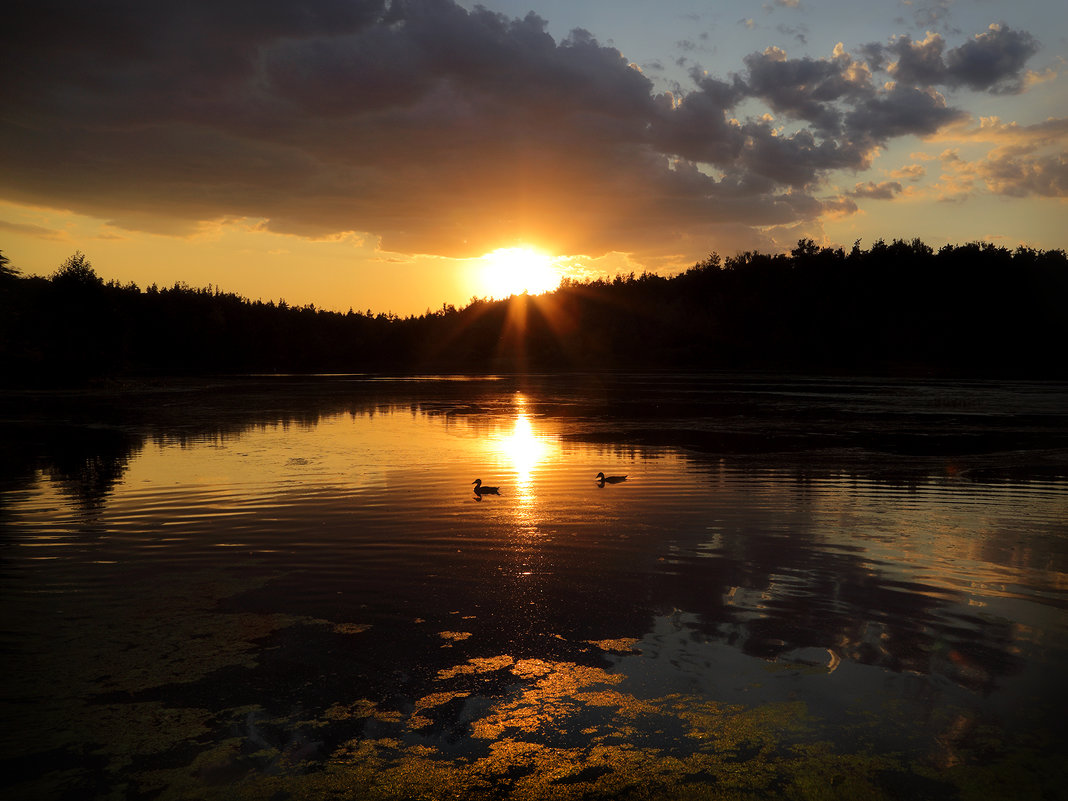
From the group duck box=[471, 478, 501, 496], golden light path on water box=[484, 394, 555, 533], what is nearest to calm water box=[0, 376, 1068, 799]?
golden light path on water box=[484, 394, 555, 533]

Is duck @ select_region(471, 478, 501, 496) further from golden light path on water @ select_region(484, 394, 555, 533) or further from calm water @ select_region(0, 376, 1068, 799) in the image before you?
golden light path on water @ select_region(484, 394, 555, 533)

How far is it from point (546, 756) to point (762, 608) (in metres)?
4.05

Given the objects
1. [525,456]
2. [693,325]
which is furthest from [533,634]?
[693,325]

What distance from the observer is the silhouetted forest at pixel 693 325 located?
98750 mm

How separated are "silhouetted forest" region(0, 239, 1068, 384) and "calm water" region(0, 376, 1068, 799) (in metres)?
56.9

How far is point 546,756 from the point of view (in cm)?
555

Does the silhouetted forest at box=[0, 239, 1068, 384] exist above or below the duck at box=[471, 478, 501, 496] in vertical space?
above

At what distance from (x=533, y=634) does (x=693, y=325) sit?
138m

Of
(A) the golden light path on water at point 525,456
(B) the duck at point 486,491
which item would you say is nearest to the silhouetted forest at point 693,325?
(A) the golden light path on water at point 525,456

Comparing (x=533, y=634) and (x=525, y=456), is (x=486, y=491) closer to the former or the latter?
(x=525, y=456)

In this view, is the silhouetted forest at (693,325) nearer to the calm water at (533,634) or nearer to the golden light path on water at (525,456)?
the golden light path on water at (525,456)

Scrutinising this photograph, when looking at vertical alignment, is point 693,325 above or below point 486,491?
above

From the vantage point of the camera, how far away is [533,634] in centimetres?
795

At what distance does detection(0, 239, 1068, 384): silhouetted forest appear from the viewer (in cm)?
9875
